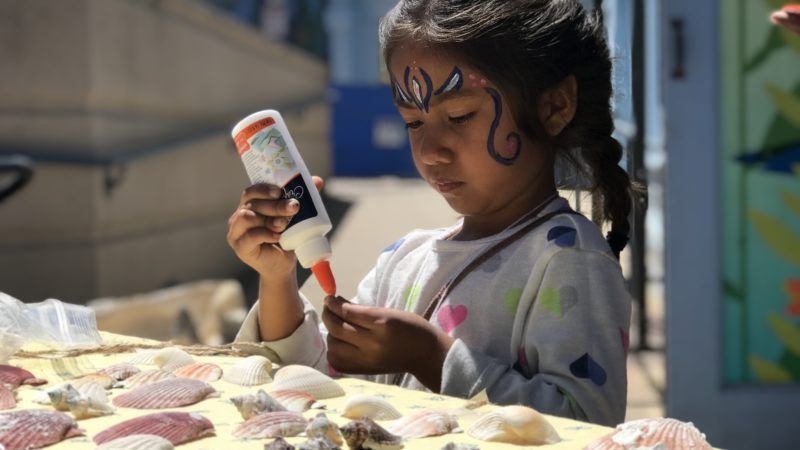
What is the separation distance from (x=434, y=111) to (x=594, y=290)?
355 millimetres

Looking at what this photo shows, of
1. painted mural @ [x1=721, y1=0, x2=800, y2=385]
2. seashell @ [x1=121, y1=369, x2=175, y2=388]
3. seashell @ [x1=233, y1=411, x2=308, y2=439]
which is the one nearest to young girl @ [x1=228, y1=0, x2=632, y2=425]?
seashell @ [x1=121, y1=369, x2=175, y2=388]

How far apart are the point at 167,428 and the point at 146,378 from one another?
0.27 m

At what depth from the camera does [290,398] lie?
118 centimetres

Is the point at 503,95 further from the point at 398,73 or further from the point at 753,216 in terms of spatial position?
the point at 753,216

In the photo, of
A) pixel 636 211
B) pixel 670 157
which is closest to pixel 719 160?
pixel 670 157

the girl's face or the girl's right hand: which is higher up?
the girl's face

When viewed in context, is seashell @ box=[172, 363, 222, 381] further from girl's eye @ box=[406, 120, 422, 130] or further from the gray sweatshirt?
girl's eye @ box=[406, 120, 422, 130]

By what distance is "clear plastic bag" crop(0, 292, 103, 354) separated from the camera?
4.88 feet

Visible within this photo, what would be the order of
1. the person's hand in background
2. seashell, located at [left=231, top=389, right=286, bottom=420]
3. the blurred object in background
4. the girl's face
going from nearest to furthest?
seashell, located at [left=231, top=389, right=286, bottom=420] → the girl's face → the person's hand in background → the blurred object in background

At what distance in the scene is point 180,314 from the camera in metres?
5.23

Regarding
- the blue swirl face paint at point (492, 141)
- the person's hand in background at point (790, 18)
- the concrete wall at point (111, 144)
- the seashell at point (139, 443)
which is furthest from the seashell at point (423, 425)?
the concrete wall at point (111, 144)

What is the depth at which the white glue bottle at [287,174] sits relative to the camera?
1.41 m

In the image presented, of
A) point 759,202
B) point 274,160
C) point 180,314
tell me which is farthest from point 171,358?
point 180,314

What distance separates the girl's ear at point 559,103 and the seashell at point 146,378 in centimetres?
70
